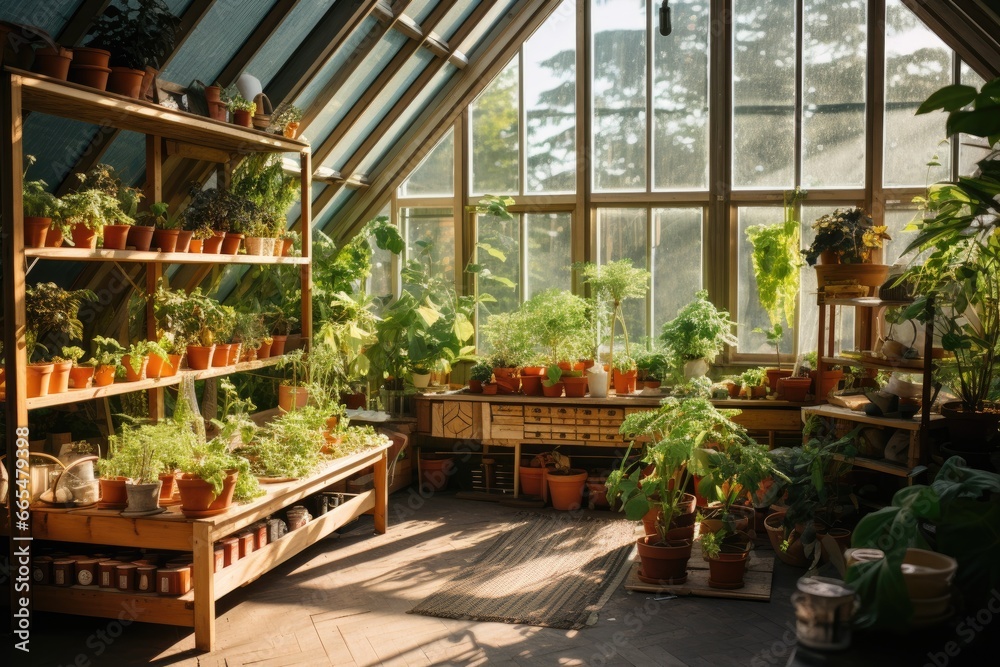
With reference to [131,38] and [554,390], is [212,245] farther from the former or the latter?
[554,390]

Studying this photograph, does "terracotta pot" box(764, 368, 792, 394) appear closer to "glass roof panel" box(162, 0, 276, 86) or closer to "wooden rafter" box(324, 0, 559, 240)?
"wooden rafter" box(324, 0, 559, 240)

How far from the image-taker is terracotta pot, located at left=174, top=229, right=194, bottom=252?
4984 mm

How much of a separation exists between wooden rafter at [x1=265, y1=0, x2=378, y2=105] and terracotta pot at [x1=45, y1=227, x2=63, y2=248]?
2.11 meters

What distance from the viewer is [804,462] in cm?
554

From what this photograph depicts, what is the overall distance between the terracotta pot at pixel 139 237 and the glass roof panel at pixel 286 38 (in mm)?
1495

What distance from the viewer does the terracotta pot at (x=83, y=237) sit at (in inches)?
171

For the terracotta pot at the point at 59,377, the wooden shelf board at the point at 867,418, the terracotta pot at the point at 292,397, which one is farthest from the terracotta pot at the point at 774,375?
the terracotta pot at the point at 59,377

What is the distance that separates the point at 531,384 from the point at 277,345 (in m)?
2.27

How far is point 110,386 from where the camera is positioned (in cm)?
453

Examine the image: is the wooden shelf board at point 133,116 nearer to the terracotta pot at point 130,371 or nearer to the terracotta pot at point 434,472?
the terracotta pot at point 130,371

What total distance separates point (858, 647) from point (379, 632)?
2.93 meters

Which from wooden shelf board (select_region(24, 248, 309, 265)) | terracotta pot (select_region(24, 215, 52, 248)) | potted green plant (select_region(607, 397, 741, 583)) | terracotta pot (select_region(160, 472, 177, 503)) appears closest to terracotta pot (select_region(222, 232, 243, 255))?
wooden shelf board (select_region(24, 248, 309, 265))

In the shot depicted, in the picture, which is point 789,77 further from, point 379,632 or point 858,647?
point 858,647

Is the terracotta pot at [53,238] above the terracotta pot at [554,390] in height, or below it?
above
